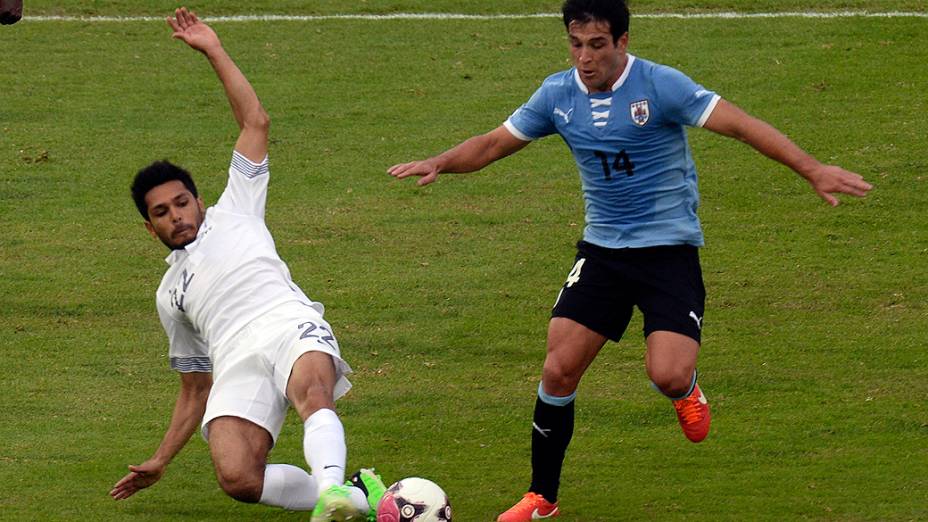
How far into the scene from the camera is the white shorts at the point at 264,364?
22.6 feet

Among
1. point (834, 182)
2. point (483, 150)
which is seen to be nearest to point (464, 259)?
point (483, 150)

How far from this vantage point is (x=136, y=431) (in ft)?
29.2

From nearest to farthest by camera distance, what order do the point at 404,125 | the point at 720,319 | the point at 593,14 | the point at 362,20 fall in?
1. the point at 593,14
2. the point at 720,319
3. the point at 404,125
4. the point at 362,20

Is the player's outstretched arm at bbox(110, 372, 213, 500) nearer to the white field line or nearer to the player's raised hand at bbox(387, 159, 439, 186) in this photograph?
the player's raised hand at bbox(387, 159, 439, 186)

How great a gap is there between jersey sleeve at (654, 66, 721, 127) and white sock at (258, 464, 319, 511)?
245 centimetres

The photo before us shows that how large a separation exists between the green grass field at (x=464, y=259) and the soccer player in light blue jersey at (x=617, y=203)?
0.62 meters

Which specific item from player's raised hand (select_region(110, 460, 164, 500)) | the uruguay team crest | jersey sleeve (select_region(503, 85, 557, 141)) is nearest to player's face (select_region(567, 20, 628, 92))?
the uruguay team crest

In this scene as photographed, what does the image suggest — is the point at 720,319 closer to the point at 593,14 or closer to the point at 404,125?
the point at 593,14

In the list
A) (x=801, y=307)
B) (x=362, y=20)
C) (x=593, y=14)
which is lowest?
(x=801, y=307)

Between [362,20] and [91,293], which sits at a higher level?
[362,20]

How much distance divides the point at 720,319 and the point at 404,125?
5301 mm

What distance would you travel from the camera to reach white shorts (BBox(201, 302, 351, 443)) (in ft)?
22.6

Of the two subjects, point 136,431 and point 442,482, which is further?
point 136,431

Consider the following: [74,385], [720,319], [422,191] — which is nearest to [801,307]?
[720,319]
